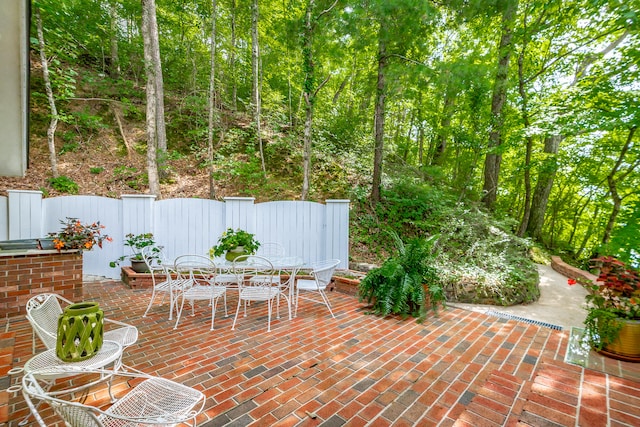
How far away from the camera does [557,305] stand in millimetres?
4727

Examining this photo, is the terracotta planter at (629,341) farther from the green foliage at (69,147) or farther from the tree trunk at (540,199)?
the green foliage at (69,147)

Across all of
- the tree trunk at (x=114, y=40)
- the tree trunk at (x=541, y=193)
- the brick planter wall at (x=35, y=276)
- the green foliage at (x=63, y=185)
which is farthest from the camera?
the tree trunk at (x=114, y=40)

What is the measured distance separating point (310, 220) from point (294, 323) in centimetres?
→ 256

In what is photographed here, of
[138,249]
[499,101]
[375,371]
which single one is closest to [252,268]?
[375,371]

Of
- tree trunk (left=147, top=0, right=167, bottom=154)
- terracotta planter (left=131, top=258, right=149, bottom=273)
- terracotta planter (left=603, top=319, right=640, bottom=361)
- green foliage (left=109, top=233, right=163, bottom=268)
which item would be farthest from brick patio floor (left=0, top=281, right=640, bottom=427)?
tree trunk (left=147, top=0, right=167, bottom=154)

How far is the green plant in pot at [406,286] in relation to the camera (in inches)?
138

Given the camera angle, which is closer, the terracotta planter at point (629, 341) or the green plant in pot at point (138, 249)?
the terracotta planter at point (629, 341)

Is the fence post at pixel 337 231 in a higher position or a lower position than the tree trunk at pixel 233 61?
A: lower

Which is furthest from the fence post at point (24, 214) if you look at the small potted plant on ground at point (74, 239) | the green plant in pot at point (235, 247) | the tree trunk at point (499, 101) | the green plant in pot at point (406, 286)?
the tree trunk at point (499, 101)

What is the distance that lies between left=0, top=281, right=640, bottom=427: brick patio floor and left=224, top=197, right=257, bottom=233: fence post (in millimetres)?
2090

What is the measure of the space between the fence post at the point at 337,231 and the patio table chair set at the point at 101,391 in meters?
3.73

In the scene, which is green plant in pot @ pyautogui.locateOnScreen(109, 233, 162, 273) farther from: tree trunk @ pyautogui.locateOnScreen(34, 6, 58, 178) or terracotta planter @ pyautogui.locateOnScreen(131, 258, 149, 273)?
tree trunk @ pyautogui.locateOnScreen(34, 6, 58, 178)

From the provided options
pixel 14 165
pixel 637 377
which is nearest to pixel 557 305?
pixel 637 377

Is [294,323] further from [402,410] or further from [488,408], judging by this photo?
[488,408]
